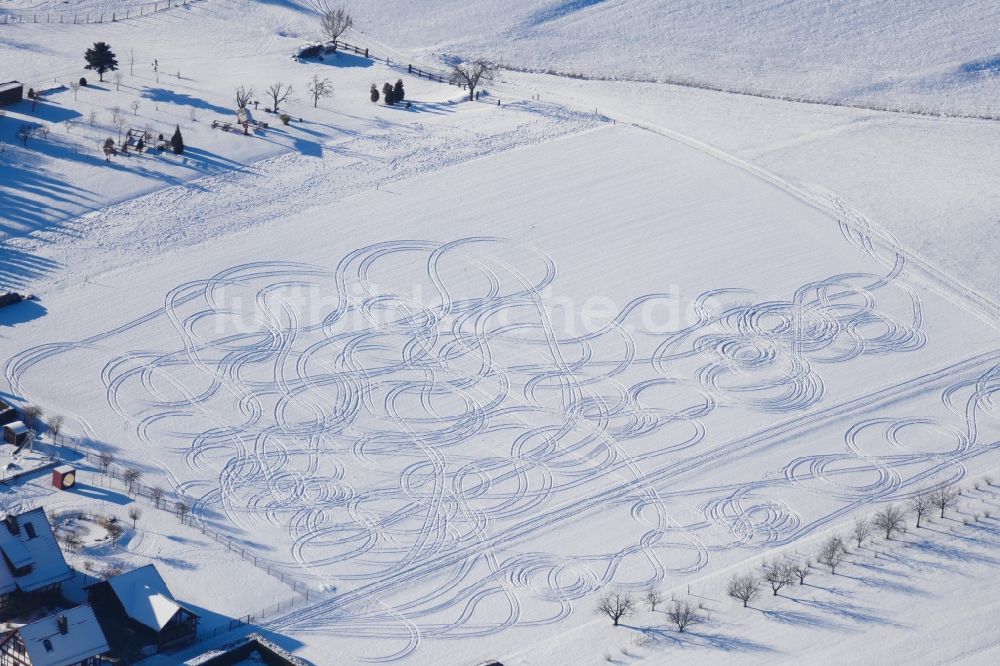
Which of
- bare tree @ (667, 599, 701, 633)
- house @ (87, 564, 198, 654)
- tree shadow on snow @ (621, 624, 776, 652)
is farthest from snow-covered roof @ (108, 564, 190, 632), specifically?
bare tree @ (667, 599, 701, 633)

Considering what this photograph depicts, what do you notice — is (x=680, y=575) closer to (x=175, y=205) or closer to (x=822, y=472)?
(x=822, y=472)

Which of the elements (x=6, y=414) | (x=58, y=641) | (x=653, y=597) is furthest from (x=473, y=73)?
(x=58, y=641)

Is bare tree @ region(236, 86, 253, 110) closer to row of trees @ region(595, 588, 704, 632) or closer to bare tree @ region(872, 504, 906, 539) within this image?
row of trees @ region(595, 588, 704, 632)

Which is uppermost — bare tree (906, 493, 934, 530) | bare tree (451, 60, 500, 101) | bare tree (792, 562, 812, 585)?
bare tree (451, 60, 500, 101)

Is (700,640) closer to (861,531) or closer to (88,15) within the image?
(861,531)

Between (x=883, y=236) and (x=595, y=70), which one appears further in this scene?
(x=595, y=70)

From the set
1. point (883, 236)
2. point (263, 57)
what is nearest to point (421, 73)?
point (263, 57)
